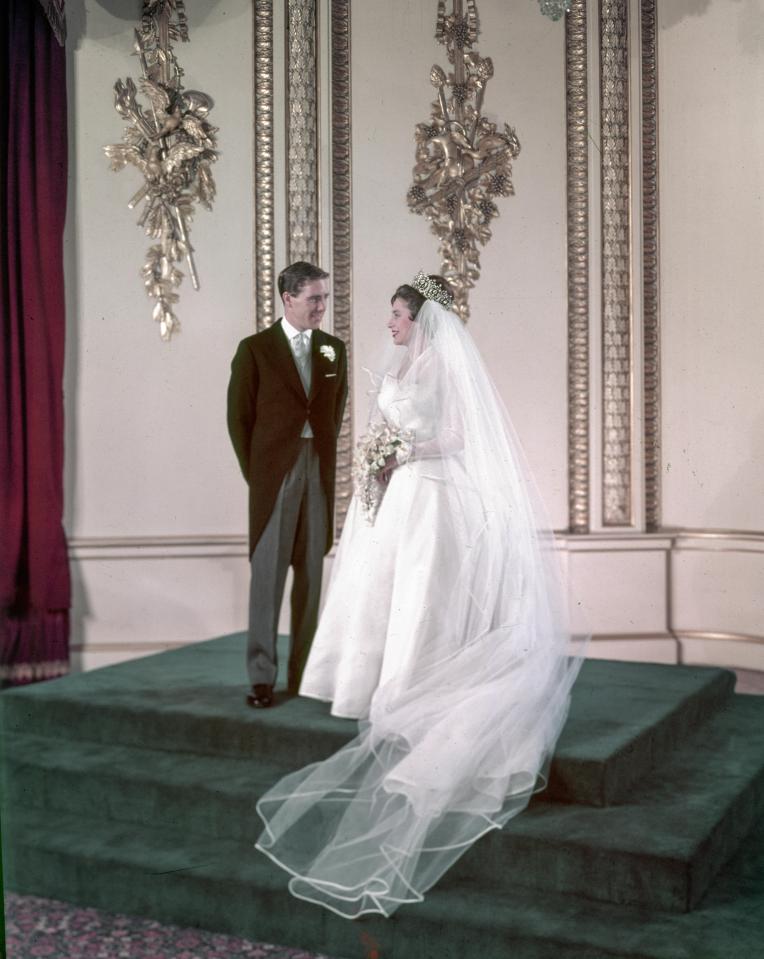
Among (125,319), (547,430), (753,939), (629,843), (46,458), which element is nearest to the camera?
(753,939)

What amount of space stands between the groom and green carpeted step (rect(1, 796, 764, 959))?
73 cm

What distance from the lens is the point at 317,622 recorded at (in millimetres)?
3754

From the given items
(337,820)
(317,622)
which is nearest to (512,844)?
(337,820)

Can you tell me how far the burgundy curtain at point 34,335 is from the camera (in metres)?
4.28

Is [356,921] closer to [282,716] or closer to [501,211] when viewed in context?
[282,716]

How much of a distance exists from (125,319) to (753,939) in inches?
138

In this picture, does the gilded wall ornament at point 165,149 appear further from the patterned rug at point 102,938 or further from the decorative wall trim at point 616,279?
the patterned rug at point 102,938

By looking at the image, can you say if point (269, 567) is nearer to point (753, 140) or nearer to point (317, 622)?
point (317, 622)

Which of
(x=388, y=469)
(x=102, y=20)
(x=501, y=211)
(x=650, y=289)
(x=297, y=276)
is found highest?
(x=102, y=20)

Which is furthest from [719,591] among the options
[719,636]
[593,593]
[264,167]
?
[264,167]

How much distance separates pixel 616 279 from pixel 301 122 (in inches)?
64.4

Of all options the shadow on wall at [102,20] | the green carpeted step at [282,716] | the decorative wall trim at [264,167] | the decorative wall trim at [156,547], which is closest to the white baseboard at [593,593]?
the decorative wall trim at [156,547]

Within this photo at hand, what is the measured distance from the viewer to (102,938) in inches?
109

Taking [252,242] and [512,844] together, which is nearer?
[512,844]
